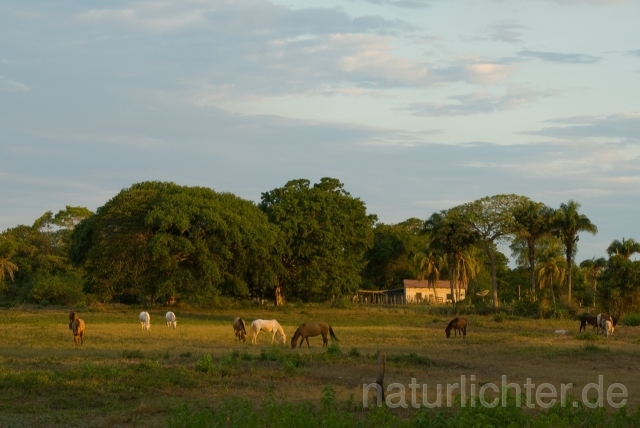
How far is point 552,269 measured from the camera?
80.5 metres

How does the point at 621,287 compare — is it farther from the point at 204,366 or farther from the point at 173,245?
the point at 204,366

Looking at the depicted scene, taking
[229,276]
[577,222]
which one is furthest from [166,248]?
[577,222]

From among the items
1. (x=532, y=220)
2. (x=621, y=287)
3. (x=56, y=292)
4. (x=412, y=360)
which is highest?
(x=532, y=220)

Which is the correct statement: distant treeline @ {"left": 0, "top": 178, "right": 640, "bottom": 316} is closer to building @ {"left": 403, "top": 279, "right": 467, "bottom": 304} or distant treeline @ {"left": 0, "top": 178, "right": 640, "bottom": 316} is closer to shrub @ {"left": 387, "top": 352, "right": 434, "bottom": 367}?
building @ {"left": 403, "top": 279, "right": 467, "bottom": 304}

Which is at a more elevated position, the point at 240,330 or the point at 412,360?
the point at 240,330

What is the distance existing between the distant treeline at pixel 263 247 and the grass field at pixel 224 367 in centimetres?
1577

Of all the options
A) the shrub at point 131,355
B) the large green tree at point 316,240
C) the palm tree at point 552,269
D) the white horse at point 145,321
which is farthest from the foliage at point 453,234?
the shrub at point 131,355

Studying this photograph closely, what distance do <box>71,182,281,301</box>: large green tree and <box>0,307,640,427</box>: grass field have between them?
15121 mm

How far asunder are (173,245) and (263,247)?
736cm

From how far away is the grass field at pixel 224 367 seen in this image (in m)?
14.9

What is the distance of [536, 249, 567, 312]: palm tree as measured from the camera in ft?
263

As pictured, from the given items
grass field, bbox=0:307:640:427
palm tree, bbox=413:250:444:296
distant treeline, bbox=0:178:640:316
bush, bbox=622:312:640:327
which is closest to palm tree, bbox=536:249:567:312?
distant treeline, bbox=0:178:640:316

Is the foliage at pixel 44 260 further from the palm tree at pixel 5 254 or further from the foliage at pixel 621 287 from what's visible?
the foliage at pixel 621 287

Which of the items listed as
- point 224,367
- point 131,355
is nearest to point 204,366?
point 224,367
